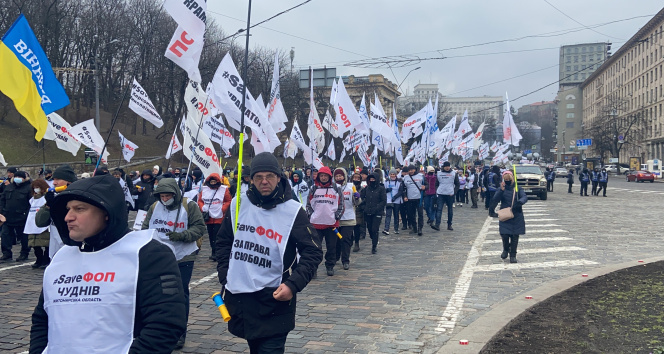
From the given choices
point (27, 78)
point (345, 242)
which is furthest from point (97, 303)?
point (345, 242)

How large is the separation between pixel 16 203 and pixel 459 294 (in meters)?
8.56

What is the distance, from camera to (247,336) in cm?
365

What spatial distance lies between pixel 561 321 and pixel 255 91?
44131 millimetres

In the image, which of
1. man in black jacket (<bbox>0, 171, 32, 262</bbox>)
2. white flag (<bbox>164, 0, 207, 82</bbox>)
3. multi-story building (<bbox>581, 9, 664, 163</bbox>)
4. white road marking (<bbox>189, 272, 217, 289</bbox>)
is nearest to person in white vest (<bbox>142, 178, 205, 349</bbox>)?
white flag (<bbox>164, 0, 207, 82</bbox>)

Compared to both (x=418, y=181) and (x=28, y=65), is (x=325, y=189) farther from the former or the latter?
(x=418, y=181)

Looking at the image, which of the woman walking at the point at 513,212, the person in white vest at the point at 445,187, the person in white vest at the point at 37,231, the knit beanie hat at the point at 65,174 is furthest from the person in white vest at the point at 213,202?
the person in white vest at the point at 445,187

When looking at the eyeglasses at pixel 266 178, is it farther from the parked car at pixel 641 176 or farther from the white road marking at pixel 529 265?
the parked car at pixel 641 176

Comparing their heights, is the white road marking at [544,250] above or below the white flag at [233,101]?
below

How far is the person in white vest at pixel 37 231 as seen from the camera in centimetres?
1012

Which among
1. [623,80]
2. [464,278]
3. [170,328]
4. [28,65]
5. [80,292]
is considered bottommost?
[464,278]

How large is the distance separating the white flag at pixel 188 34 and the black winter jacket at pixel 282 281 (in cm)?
361

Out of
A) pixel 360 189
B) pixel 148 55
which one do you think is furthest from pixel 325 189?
pixel 148 55

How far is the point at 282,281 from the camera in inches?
151

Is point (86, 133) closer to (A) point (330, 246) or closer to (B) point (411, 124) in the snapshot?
(A) point (330, 246)
